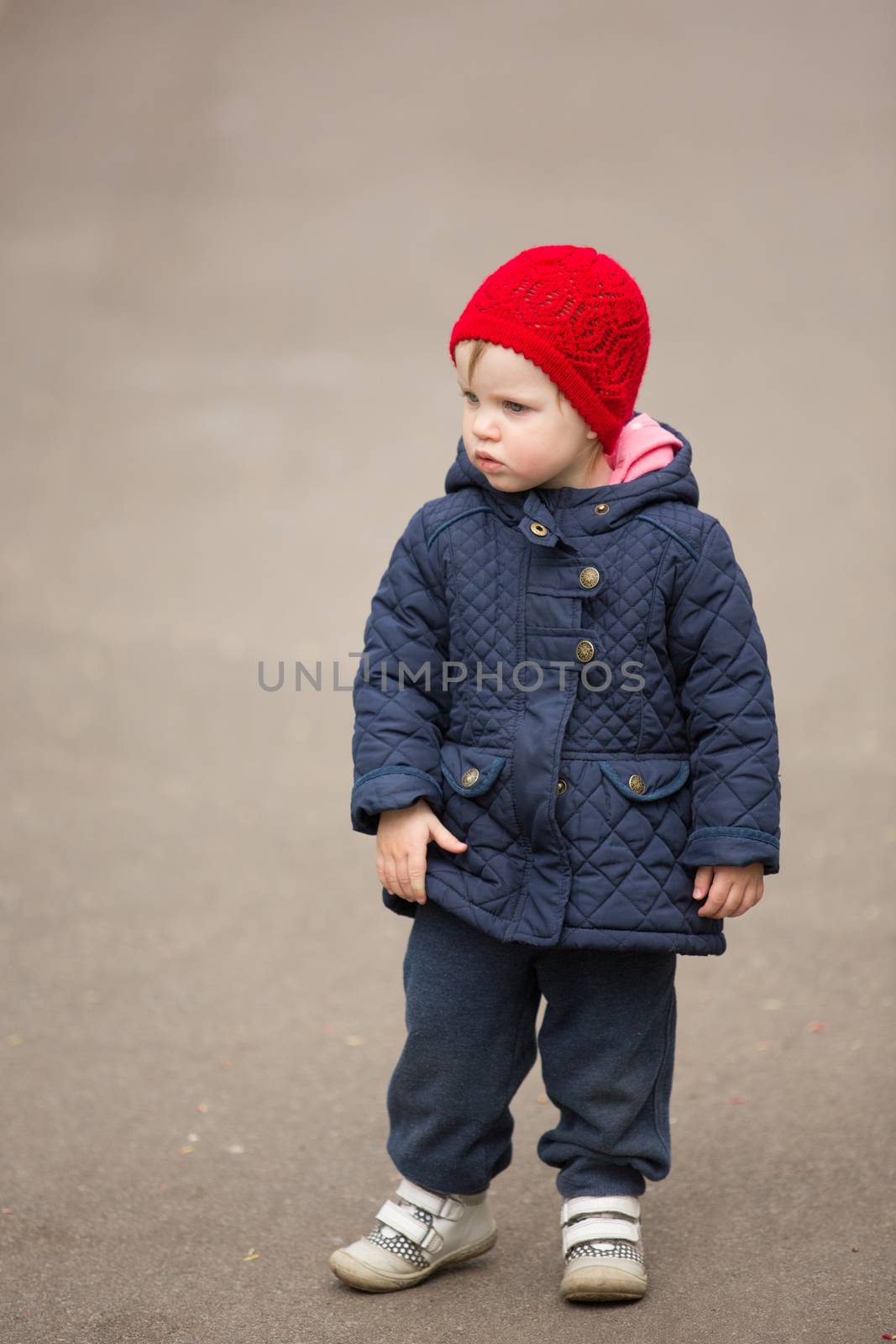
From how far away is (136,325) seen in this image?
9672 millimetres

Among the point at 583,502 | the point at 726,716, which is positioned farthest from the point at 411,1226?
the point at 583,502

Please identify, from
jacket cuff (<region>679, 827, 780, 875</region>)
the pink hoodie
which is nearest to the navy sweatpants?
jacket cuff (<region>679, 827, 780, 875</region>)

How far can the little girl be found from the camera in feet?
7.99

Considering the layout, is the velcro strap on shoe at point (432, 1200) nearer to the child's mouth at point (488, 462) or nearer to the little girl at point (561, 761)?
the little girl at point (561, 761)

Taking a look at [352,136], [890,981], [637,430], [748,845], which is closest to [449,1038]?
[748,845]

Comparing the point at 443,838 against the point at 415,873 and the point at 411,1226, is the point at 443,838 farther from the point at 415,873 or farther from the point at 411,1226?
the point at 411,1226

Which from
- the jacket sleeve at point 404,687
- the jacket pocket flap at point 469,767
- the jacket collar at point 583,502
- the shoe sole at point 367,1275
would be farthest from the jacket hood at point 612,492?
the shoe sole at point 367,1275

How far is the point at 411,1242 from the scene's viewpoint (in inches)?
104

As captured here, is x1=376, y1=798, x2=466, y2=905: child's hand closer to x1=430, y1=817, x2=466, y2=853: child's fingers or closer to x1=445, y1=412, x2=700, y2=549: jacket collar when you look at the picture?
x1=430, y1=817, x2=466, y2=853: child's fingers

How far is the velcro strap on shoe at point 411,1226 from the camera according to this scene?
2.64 meters

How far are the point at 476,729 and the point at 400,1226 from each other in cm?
79

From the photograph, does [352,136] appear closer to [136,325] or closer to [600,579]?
[136,325]

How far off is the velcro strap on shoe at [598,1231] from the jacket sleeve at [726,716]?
593mm

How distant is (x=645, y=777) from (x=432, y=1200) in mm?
757
